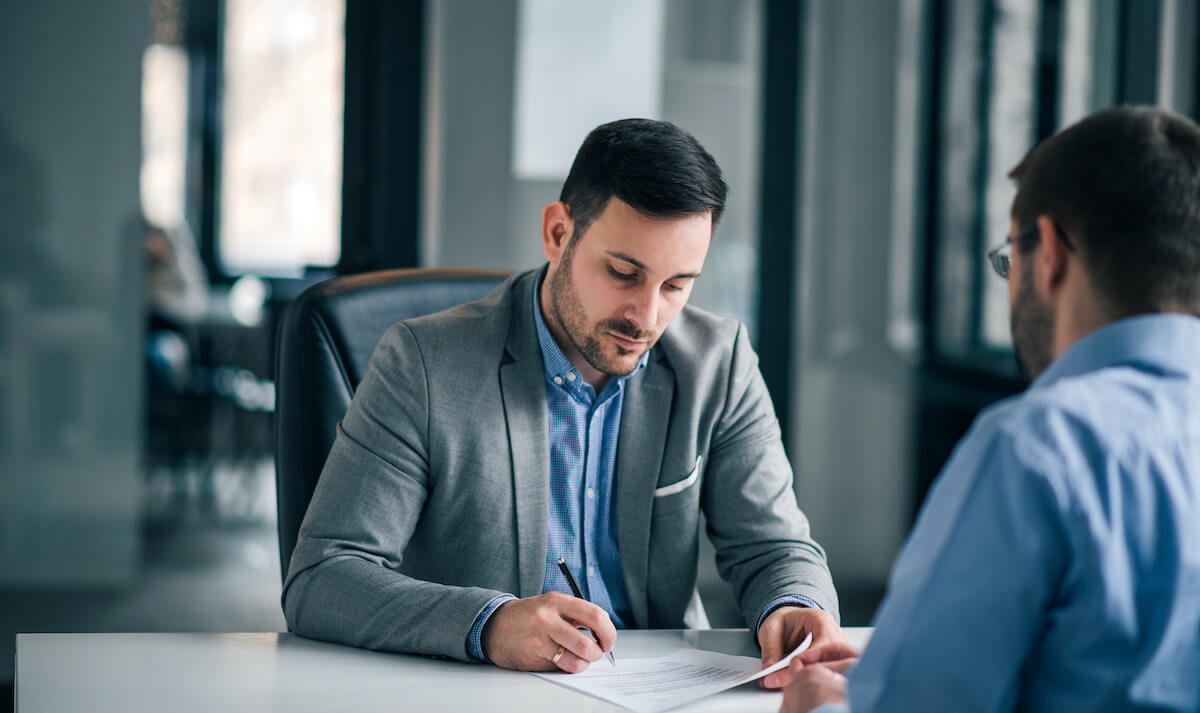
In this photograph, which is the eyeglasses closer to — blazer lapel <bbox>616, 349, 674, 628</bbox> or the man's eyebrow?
the man's eyebrow

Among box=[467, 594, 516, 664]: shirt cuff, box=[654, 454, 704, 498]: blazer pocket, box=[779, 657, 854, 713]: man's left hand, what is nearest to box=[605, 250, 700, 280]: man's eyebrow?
box=[654, 454, 704, 498]: blazer pocket

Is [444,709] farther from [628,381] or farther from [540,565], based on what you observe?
[628,381]

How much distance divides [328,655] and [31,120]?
2.78m

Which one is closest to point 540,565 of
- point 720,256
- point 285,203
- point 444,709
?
point 444,709

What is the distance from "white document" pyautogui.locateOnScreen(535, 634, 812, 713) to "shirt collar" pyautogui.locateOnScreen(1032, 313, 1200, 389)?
0.47 meters

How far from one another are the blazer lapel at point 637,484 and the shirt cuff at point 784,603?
0.20 m

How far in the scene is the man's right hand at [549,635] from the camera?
3.56 ft

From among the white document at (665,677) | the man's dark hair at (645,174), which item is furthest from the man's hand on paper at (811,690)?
the man's dark hair at (645,174)

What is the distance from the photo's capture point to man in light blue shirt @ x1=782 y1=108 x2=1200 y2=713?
680 mm

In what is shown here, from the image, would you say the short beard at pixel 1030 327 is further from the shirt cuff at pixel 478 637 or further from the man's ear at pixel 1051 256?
the shirt cuff at pixel 478 637

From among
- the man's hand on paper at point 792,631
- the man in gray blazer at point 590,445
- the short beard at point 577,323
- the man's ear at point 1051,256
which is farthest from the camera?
the short beard at point 577,323

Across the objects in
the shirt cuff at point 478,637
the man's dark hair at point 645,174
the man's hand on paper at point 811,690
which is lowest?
the shirt cuff at point 478,637

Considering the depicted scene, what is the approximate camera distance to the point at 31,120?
333 centimetres

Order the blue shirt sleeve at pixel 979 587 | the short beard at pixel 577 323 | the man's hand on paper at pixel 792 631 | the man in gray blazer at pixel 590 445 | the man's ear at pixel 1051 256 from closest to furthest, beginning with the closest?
the blue shirt sleeve at pixel 979 587
the man's ear at pixel 1051 256
the man's hand on paper at pixel 792 631
the man in gray blazer at pixel 590 445
the short beard at pixel 577 323
